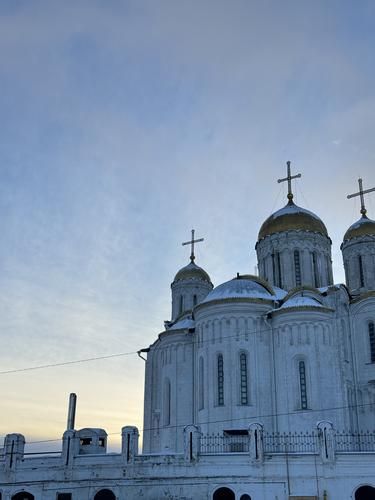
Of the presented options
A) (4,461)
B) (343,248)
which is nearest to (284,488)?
(4,461)

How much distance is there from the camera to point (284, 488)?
63.1 ft

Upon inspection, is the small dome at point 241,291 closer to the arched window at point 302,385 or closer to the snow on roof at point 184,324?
the snow on roof at point 184,324

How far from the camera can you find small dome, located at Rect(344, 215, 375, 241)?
114 feet

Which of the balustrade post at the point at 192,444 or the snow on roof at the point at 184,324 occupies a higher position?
the snow on roof at the point at 184,324

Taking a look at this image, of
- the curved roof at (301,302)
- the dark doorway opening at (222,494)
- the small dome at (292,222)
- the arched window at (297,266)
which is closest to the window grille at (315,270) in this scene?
the arched window at (297,266)


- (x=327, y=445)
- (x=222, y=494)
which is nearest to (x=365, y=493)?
(x=327, y=445)

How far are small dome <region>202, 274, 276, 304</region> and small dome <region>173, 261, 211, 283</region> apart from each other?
1009 cm

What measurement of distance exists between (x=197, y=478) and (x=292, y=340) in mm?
8064

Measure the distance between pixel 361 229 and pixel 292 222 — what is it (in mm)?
5293

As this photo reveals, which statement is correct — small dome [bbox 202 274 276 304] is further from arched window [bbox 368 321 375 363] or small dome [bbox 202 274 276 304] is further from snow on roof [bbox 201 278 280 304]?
arched window [bbox 368 321 375 363]

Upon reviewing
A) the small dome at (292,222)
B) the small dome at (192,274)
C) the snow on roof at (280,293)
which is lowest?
the snow on roof at (280,293)

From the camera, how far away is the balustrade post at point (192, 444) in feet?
66.3

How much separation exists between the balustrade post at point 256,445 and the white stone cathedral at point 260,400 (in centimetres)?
5

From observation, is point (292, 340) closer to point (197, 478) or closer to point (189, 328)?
point (189, 328)
